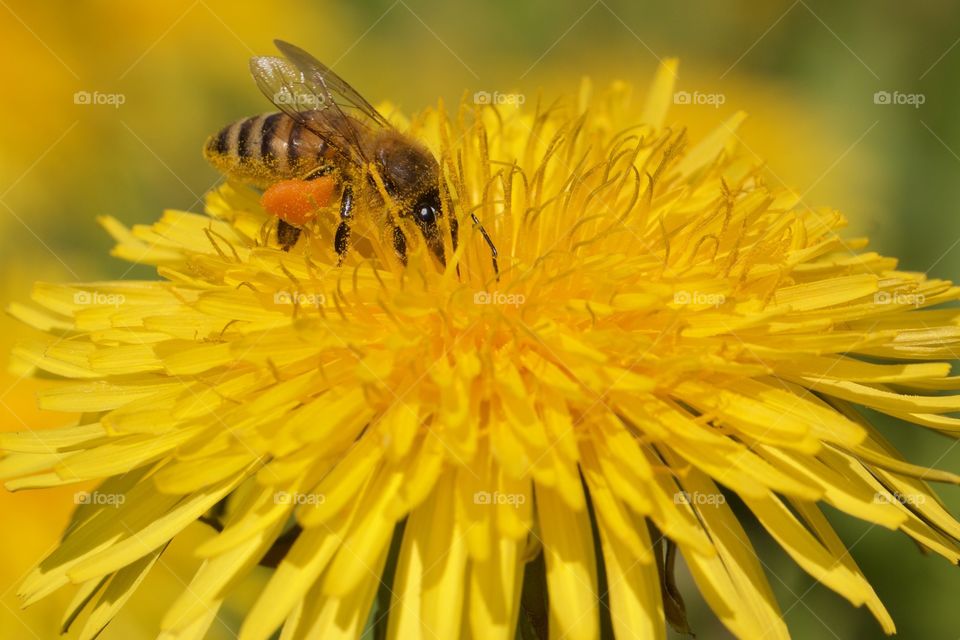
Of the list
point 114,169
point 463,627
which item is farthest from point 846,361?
point 114,169

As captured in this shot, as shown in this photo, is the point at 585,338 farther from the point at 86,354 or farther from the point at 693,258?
the point at 86,354
